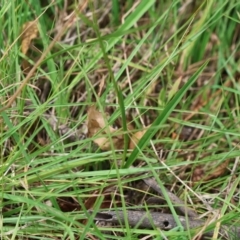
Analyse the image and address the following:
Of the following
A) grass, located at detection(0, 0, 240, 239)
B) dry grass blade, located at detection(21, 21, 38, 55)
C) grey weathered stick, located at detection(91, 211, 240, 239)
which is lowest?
grey weathered stick, located at detection(91, 211, 240, 239)

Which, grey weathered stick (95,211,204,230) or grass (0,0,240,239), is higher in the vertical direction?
grass (0,0,240,239)

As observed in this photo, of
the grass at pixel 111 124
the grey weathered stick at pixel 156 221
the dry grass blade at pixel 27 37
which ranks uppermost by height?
the dry grass blade at pixel 27 37

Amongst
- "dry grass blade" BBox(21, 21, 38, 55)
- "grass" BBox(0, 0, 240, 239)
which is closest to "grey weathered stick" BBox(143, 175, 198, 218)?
"grass" BBox(0, 0, 240, 239)

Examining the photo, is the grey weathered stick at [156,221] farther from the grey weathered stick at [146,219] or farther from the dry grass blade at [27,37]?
the dry grass blade at [27,37]

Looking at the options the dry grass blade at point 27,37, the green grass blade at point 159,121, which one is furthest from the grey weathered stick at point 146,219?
the dry grass blade at point 27,37

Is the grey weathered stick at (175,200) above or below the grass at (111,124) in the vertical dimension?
below

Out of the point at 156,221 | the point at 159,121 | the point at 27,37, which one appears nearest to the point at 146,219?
the point at 156,221

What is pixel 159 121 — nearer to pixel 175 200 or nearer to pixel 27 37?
pixel 175 200

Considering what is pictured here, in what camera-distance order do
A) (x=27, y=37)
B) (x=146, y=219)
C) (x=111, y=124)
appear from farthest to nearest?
(x=27, y=37) → (x=111, y=124) → (x=146, y=219)

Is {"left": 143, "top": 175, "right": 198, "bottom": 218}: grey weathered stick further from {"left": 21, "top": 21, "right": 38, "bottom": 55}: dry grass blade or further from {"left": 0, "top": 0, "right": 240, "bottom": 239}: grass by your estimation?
{"left": 21, "top": 21, "right": 38, "bottom": 55}: dry grass blade

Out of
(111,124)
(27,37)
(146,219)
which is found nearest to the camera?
(146,219)
